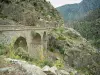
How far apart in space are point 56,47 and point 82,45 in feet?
20.7

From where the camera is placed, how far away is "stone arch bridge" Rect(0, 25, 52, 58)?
21531 mm

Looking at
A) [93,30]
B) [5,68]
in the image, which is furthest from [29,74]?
[93,30]

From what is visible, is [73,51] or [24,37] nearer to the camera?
[24,37]

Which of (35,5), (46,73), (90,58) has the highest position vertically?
(35,5)

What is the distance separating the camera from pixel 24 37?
88.3 feet

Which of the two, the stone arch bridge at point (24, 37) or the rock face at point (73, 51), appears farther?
the rock face at point (73, 51)

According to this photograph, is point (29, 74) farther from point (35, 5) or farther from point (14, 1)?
point (35, 5)

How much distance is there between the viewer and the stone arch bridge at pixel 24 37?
21531 mm

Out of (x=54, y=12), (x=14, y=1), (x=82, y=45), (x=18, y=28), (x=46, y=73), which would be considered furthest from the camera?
(x=54, y=12)

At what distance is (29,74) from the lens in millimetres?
9438

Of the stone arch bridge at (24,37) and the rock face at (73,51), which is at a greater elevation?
the stone arch bridge at (24,37)

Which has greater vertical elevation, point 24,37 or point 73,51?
point 24,37

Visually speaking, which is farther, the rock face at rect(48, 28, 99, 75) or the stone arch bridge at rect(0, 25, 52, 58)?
the rock face at rect(48, 28, 99, 75)

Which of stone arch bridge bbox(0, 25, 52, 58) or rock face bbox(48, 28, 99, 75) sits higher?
stone arch bridge bbox(0, 25, 52, 58)
